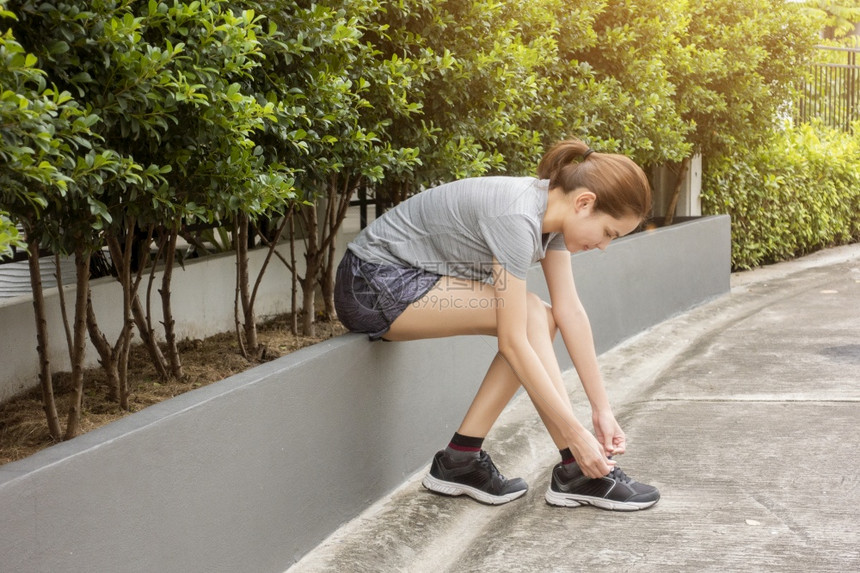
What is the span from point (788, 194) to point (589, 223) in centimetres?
750

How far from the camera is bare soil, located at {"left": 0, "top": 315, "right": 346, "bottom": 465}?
362 centimetres

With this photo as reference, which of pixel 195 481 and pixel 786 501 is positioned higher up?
pixel 195 481

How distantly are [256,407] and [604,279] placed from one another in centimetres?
Result: 364

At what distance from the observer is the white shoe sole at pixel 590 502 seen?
3662 millimetres

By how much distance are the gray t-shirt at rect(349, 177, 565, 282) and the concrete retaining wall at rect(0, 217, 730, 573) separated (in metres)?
0.38

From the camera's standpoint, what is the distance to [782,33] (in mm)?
8672

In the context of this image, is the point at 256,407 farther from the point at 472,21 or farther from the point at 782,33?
the point at 782,33

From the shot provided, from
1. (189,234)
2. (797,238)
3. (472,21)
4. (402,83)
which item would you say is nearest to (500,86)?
(472,21)

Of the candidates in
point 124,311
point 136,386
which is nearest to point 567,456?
point 124,311

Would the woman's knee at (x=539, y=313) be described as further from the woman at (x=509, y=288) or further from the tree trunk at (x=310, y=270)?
the tree trunk at (x=310, y=270)

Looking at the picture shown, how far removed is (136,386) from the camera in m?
4.21

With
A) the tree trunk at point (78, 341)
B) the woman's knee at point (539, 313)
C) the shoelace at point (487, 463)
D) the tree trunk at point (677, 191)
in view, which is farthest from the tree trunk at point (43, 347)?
the tree trunk at point (677, 191)

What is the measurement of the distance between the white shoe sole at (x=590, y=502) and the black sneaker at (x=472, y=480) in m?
0.18

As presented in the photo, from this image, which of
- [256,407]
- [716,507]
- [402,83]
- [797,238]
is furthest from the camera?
[797,238]
